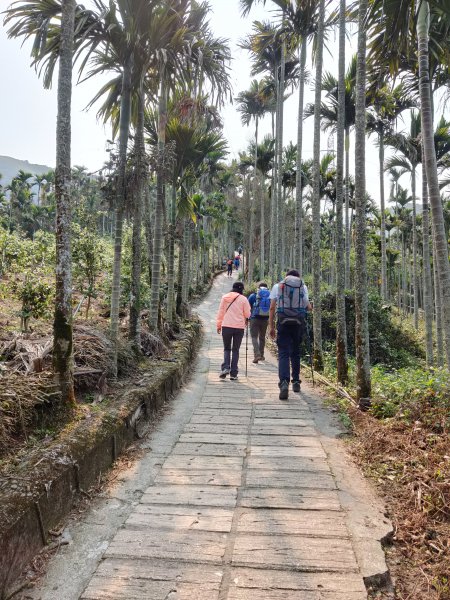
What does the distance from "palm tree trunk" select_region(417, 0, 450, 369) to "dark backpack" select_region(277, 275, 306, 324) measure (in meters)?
2.03

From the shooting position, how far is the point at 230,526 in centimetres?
328

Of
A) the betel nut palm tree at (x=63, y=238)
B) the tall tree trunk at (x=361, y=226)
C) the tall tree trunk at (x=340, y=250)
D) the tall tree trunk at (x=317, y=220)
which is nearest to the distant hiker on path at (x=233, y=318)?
the tall tree trunk at (x=340, y=250)

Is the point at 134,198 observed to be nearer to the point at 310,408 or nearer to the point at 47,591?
the point at 310,408

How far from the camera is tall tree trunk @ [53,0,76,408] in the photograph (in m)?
4.36

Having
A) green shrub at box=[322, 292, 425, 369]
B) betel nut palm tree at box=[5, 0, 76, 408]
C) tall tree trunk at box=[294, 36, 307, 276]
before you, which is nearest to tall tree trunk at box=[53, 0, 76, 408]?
betel nut palm tree at box=[5, 0, 76, 408]

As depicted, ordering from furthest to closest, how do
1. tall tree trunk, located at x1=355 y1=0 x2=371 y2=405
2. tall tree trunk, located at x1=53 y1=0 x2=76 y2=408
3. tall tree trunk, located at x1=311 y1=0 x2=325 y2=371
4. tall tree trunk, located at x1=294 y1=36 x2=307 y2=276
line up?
tall tree trunk, located at x1=294 y1=36 x2=307 y2=276 < tall tree trunk, located at x1=311 y1=0 x2=325 y2=371 < tall tree trunk, located at x1=355 y1=0 x2=371 y2=405 < tall tree trunk, located at x1=53 y1=0 x2=76 y2=408

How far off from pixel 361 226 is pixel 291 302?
157 cm

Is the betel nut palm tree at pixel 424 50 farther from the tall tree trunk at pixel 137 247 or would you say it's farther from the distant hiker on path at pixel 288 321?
the tall tree trunk at pixel 137 247

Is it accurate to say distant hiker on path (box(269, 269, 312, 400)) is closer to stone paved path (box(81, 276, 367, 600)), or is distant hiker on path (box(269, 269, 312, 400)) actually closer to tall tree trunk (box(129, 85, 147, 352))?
stone paved path (box(81, 276, 367, 600))

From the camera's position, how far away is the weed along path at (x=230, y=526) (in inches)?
104

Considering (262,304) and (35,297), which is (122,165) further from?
(262,304)

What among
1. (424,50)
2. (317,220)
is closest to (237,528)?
(424,50)

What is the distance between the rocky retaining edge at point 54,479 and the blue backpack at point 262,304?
5253 mm

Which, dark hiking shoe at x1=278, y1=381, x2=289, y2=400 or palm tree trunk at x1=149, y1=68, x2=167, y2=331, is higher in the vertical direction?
palm tree trunk at x1=149, y1=68, x2=167, y2=331
